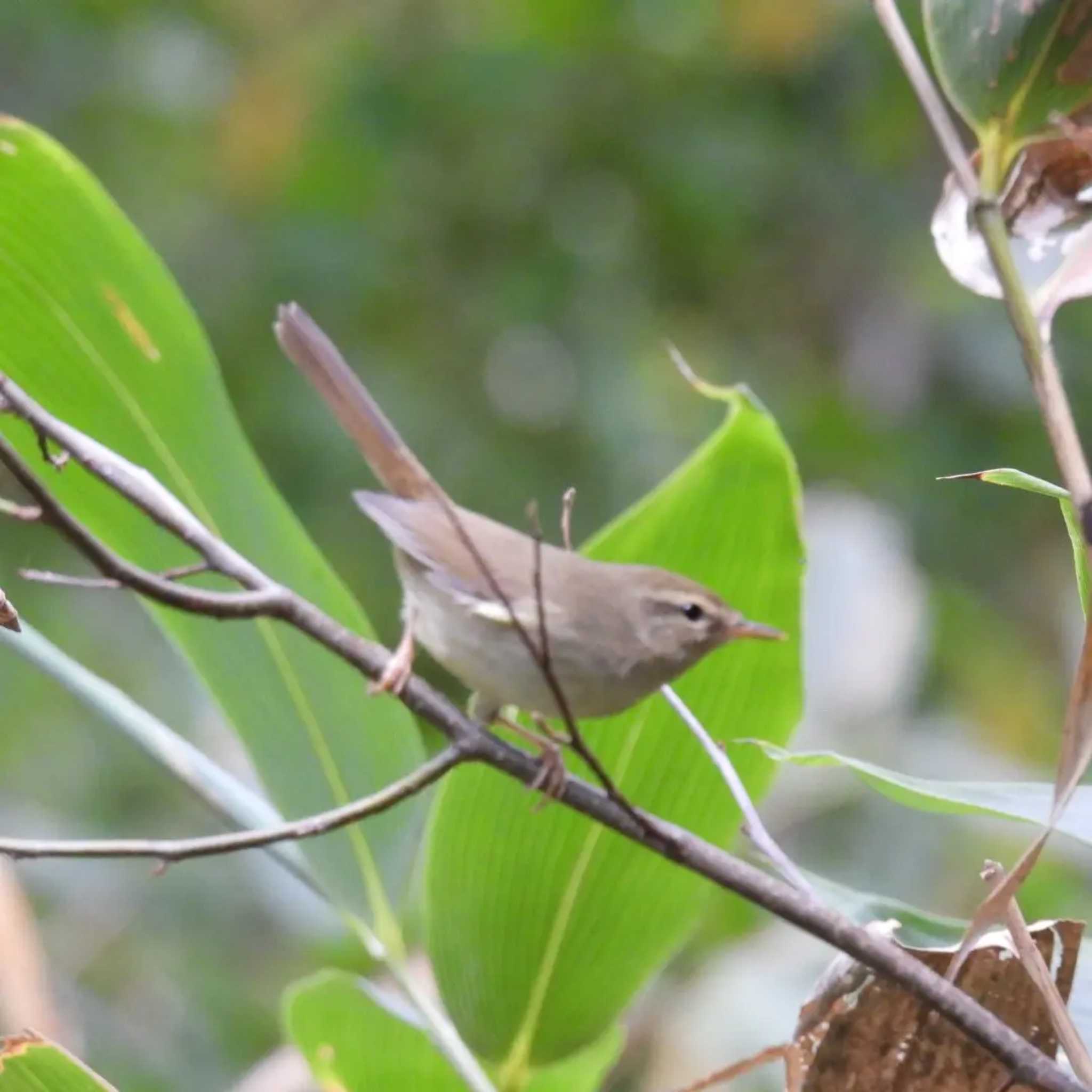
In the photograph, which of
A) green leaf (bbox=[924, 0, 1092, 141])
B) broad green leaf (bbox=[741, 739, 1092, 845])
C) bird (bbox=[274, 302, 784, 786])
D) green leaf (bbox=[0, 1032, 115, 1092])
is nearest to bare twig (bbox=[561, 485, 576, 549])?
bird (bbox=[274, 302, 784, 786])

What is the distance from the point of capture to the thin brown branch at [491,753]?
713 mm

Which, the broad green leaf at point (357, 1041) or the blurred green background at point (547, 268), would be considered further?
the blurred green background at point (547, 268)

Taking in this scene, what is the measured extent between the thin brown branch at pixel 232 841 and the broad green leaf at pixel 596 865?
0.99ft

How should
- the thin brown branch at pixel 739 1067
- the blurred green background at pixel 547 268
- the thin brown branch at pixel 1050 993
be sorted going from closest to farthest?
the thin brown branch at pixel 1050 993 < the thin brown branch at pixel 739 1067 < the blurred green background at pixel 547 268

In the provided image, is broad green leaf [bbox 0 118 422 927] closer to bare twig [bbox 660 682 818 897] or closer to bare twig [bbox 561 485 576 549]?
bare twig [bbox 561 485 576 549]

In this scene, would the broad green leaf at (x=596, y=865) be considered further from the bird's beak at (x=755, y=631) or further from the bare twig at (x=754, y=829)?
the bare twig at (x=754, y=829)

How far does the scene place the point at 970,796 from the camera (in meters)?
0.86

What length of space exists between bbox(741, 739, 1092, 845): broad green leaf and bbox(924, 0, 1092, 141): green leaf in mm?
377

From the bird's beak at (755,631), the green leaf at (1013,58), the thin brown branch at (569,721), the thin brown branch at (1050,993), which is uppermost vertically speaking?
the green leaf at (1013,58)

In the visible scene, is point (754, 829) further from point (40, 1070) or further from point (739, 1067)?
point (40, 1070)

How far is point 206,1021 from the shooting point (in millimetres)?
2703

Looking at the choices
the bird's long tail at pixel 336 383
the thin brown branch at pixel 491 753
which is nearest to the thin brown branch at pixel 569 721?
the thin brown branch at pixel 491 753

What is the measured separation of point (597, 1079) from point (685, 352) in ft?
9.49

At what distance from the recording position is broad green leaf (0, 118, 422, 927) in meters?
1.13
